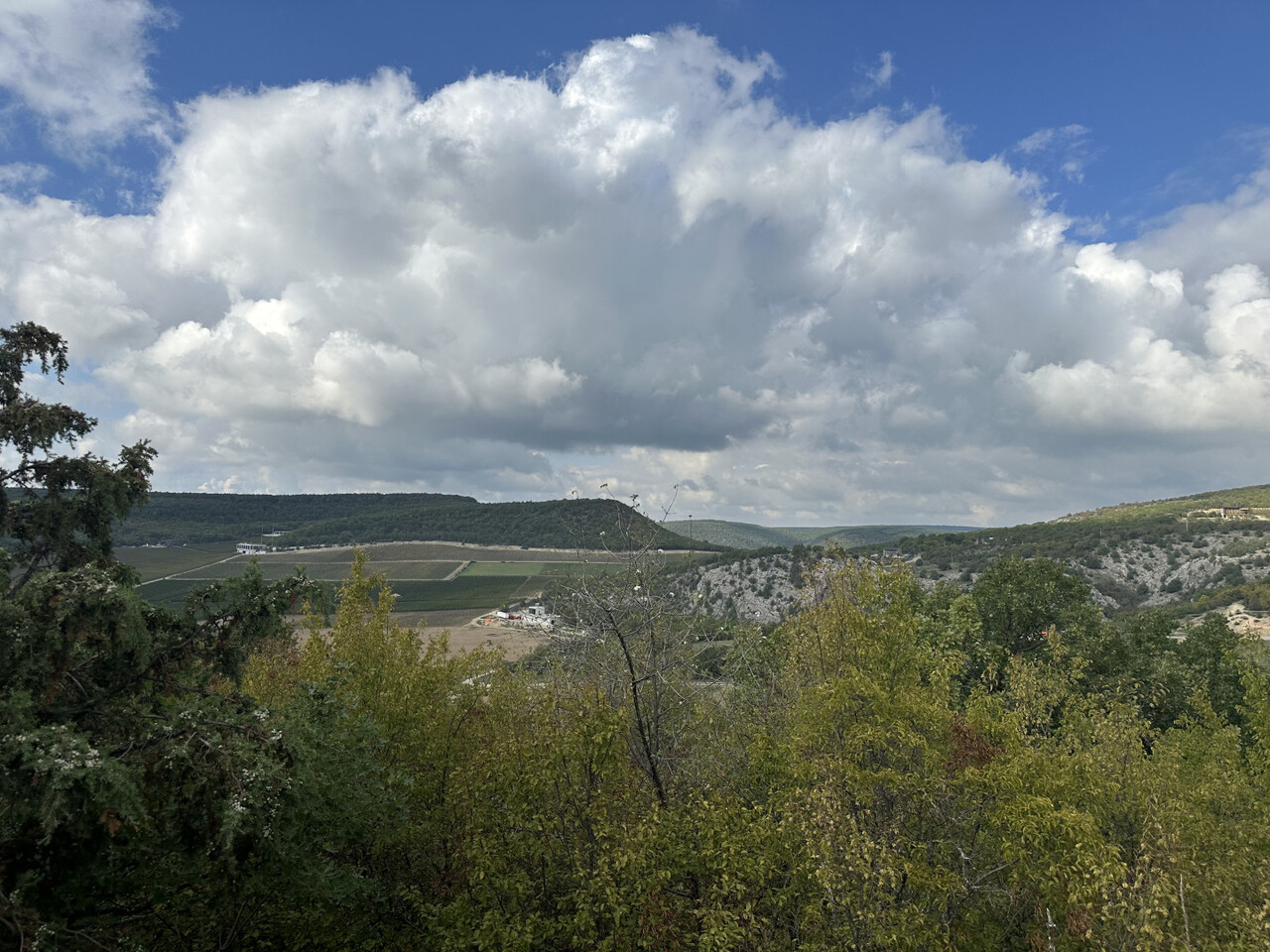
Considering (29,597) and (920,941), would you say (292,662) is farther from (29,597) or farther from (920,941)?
(920,941)

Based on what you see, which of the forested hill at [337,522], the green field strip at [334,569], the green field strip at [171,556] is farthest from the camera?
the forested hill at [337,522]

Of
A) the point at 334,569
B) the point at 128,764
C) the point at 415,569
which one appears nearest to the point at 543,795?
the point at 128,764

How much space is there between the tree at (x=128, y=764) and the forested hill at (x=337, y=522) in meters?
128

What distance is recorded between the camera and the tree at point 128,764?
20.6 ft

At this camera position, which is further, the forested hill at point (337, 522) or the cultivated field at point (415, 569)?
the forested hill at point (337, 522)

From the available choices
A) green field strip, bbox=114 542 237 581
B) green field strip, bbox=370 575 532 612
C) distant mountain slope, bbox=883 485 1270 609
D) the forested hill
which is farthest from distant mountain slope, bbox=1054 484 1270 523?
green field strip, bbox=114 542 237 581

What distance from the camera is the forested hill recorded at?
151 metres

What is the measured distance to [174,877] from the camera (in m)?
8.71

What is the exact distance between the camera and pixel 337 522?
6973 inches

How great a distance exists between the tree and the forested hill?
421 feet

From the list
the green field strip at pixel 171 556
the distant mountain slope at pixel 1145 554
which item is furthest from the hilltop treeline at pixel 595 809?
the green field strip at pixel 171 556

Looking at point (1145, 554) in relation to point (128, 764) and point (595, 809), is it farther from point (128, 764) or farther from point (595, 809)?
point (128, 764)

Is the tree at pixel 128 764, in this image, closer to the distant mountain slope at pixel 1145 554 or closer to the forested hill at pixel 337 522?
the distant mountain slope at pixel 1145 554

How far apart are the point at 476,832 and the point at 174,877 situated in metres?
A: 3.87
